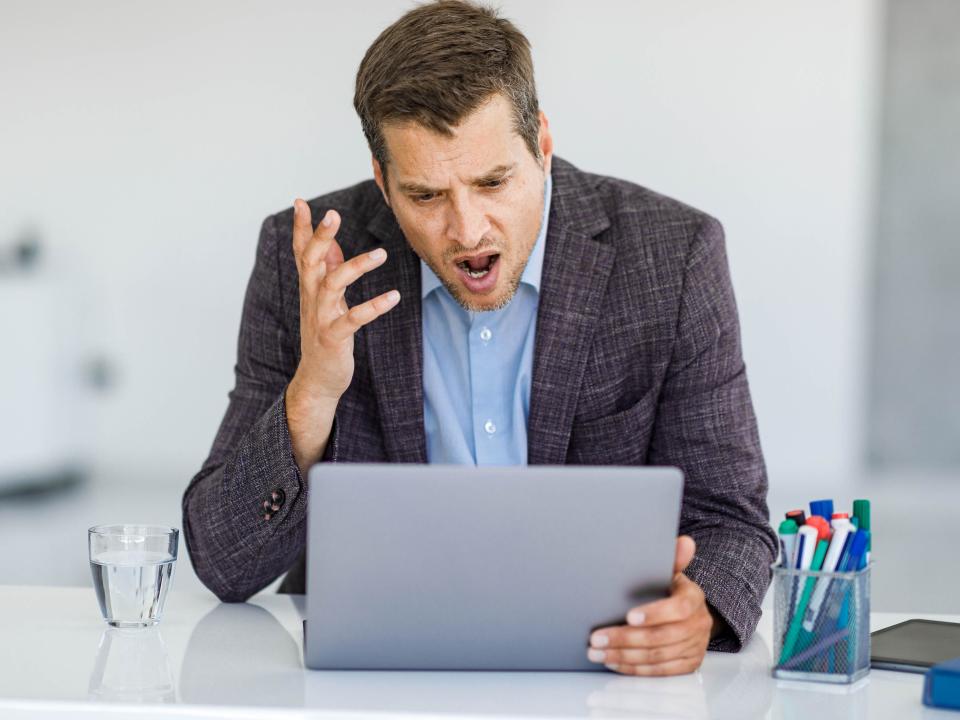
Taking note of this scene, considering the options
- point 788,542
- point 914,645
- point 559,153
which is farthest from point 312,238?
point 559,153

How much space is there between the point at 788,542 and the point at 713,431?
1.70 feet

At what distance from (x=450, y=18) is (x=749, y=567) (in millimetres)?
868

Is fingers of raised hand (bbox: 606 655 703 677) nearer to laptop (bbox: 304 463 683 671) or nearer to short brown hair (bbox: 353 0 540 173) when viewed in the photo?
laptop (bbox: 304 463 683 671)

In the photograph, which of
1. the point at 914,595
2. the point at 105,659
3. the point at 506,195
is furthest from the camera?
the point at 914,595

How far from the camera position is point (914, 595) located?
314cm

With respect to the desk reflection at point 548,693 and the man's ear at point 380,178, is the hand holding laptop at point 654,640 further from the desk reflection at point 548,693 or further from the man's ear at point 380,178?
the man's ear at point 380,178

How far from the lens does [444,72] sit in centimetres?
161

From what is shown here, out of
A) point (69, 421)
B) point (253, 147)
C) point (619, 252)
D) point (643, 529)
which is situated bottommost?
point (69, 421)

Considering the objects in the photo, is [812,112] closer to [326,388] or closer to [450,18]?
[450,18]

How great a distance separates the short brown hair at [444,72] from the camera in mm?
1602

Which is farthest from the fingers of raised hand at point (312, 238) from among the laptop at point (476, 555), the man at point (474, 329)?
the laptop at point (476, 555)

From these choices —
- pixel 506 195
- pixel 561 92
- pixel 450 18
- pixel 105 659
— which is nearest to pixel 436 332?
pixel 506 195

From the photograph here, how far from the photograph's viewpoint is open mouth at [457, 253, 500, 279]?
169cm

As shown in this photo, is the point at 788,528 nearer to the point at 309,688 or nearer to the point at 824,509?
the point at 824,509
